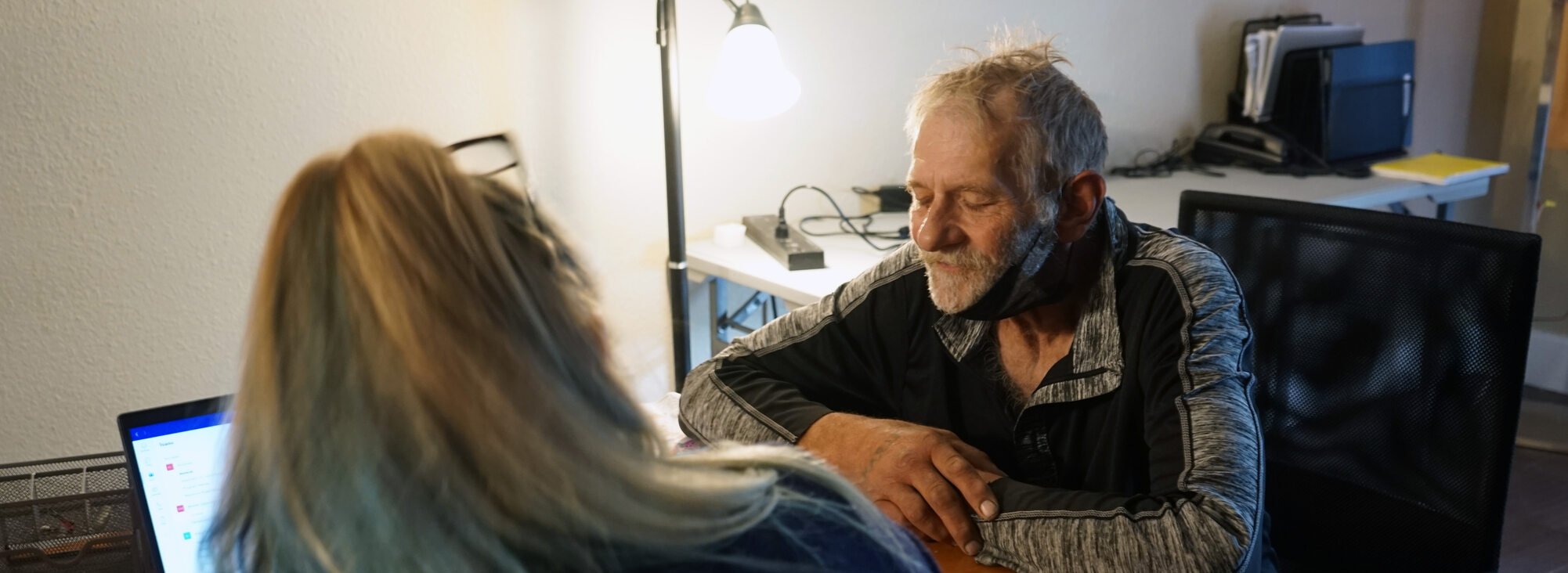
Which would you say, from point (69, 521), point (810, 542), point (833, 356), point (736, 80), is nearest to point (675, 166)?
point (736, 80)

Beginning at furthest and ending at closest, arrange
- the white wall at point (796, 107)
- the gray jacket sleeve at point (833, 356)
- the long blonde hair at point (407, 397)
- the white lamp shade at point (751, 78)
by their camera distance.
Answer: the white wall at point (796, 107) < the white lamp shade at point (751, 78) < the gray jacket sleeve at point (833, 356) < the long blonde hair at point (407, 397)

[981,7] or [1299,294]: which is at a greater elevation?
[981,7]

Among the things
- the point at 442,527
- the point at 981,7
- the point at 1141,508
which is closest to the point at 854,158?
the point at 981,7

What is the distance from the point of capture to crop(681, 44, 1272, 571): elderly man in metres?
1.18

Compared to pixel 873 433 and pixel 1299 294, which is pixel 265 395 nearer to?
pixel 873 433

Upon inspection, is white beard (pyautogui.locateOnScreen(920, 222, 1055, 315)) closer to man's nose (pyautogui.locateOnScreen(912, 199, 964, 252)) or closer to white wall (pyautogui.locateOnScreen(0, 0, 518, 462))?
man's nose (pyautogui.locateOnScreen(912, 199, 964, 252))

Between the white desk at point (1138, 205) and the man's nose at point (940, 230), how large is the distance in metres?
0.71

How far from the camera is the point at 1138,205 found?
2.75m

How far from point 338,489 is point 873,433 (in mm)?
776

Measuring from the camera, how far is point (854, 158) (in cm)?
281

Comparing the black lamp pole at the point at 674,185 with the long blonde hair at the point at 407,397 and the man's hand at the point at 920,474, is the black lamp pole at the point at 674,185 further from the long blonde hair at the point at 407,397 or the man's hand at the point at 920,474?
the long blonde hair at the point at 407,397

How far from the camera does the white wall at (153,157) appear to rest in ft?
6.25

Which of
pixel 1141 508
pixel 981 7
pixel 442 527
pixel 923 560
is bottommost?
Result: pixel 1141 508

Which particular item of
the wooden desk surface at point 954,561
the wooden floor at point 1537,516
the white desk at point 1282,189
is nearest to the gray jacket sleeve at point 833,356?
the wooden desk surface at point 954,561
